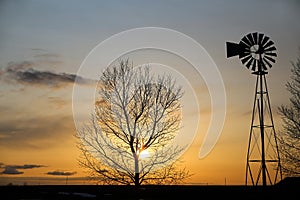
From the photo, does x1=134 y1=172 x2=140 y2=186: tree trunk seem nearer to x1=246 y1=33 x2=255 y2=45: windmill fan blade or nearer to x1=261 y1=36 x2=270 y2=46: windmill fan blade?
x1=246 y1=33 x2=255 y2=45: windmill fan blade

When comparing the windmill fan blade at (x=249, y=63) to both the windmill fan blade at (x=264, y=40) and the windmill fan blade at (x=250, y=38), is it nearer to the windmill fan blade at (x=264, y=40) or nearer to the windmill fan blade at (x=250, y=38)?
the windmill fan blade at (x=250, y=38)

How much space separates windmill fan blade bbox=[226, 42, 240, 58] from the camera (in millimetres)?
26188

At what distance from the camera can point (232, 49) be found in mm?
26422

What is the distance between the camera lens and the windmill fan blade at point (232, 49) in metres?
26.2
